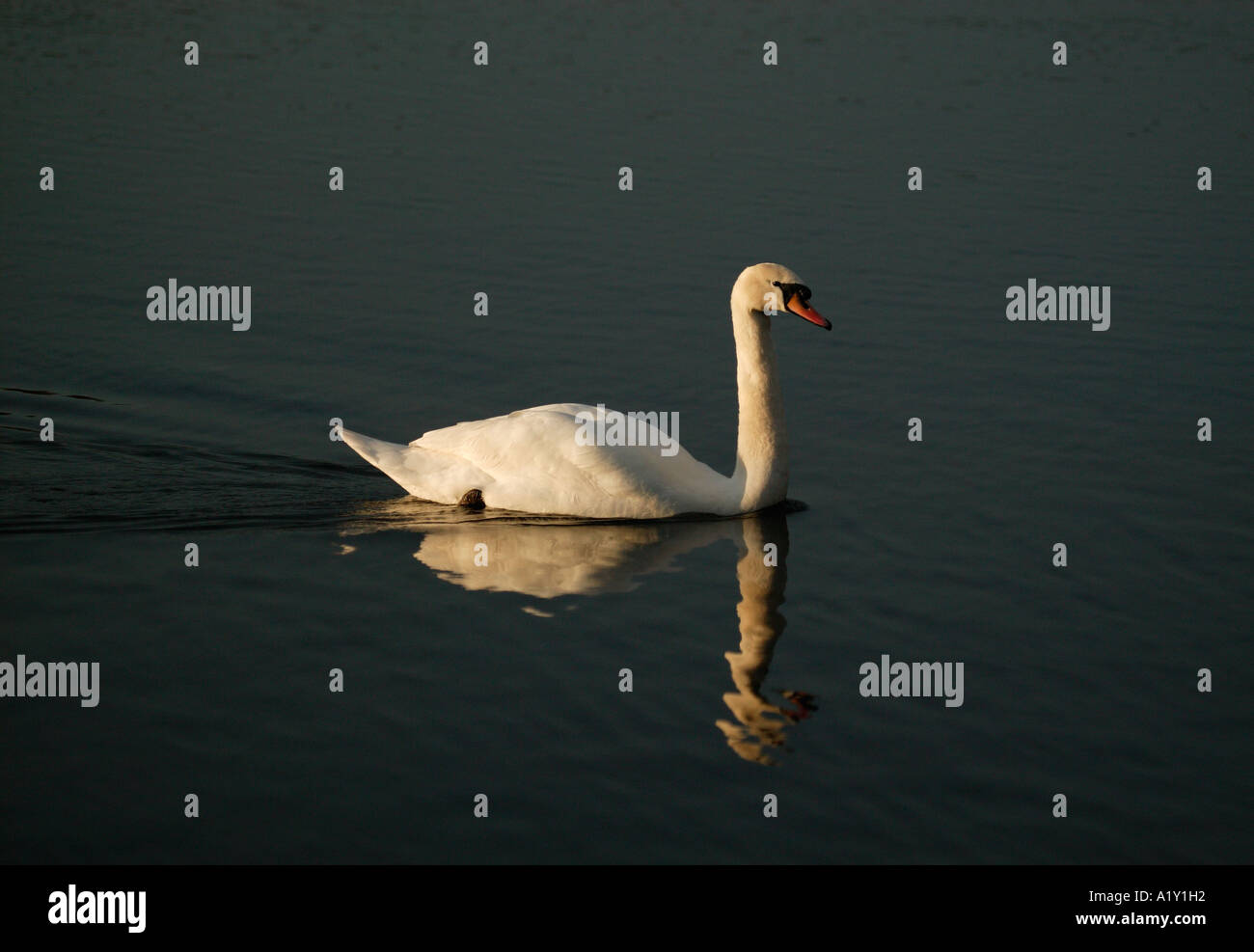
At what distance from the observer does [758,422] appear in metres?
13.7

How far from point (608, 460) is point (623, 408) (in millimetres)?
2869

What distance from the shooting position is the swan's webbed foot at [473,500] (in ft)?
44.7

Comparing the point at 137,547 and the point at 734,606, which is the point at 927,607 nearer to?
the point at 734,606

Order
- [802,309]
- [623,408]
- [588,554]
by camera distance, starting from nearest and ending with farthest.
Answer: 1. [588,554]
2. [802,309]
3. [623,408]

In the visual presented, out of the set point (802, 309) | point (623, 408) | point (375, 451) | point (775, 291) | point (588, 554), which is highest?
point (775, 291)

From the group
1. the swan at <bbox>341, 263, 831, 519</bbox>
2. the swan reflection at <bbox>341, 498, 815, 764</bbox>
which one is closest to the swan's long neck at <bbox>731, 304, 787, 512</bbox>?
the swan at <bbox>341, 263, 831, 519</bbox>

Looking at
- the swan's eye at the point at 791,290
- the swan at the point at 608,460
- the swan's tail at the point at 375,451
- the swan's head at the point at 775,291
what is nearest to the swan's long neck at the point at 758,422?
the swan at the point at 608,460

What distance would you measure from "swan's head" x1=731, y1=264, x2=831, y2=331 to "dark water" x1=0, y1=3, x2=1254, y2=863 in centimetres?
178

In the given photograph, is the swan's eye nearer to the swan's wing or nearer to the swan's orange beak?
the swan's orange beak

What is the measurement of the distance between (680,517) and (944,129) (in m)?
16.1

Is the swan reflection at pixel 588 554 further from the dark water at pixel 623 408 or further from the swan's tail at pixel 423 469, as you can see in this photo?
the swan's tail at pixel 423 469

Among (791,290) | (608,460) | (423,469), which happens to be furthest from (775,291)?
(423,469)

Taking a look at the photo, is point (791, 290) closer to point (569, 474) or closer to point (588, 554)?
point (569, 474)
